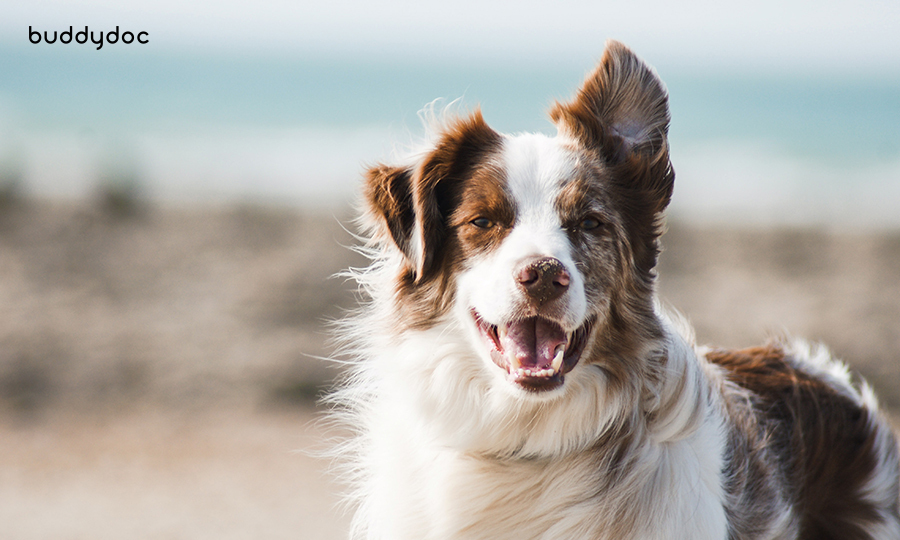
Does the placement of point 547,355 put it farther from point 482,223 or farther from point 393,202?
point 393,202

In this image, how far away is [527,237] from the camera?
2949 millimetres

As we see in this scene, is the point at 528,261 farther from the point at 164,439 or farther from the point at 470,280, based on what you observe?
the point at 164,439

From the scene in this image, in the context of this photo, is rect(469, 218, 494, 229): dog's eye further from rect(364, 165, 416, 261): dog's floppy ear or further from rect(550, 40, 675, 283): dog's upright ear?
rect(550, 40, 675, 283): dog's upright ear

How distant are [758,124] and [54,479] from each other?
33549mm

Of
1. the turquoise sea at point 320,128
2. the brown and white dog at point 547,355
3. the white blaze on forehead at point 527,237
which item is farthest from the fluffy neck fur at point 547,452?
the turquoise sea at point 320,128

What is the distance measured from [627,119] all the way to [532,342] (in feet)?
3.50

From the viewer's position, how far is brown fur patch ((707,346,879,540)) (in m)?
3.67

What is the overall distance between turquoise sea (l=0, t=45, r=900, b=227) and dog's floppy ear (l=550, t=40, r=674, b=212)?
899 cm

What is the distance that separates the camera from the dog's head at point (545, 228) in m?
2.90

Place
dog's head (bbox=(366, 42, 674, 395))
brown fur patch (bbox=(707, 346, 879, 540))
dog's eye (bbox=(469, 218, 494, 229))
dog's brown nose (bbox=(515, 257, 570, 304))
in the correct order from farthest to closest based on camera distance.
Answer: brown fur patch (bbox=(707, 346, 879, 540))
dog's eye (bbox=(469, 218, 494, 229))
dog's head (bbox=(366, 42, 674, 395))
dog's brown nose (bbox=(515, 257, 570, 304))

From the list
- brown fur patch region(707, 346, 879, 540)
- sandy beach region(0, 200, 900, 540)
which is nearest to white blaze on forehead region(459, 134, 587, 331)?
brown fur patch region(707, 346, 879, 540)

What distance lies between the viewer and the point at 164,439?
26.1ft

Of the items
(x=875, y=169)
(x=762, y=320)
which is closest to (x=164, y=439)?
(x=762, y=320)

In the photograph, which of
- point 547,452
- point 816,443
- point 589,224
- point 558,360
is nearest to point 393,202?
point 589,224
